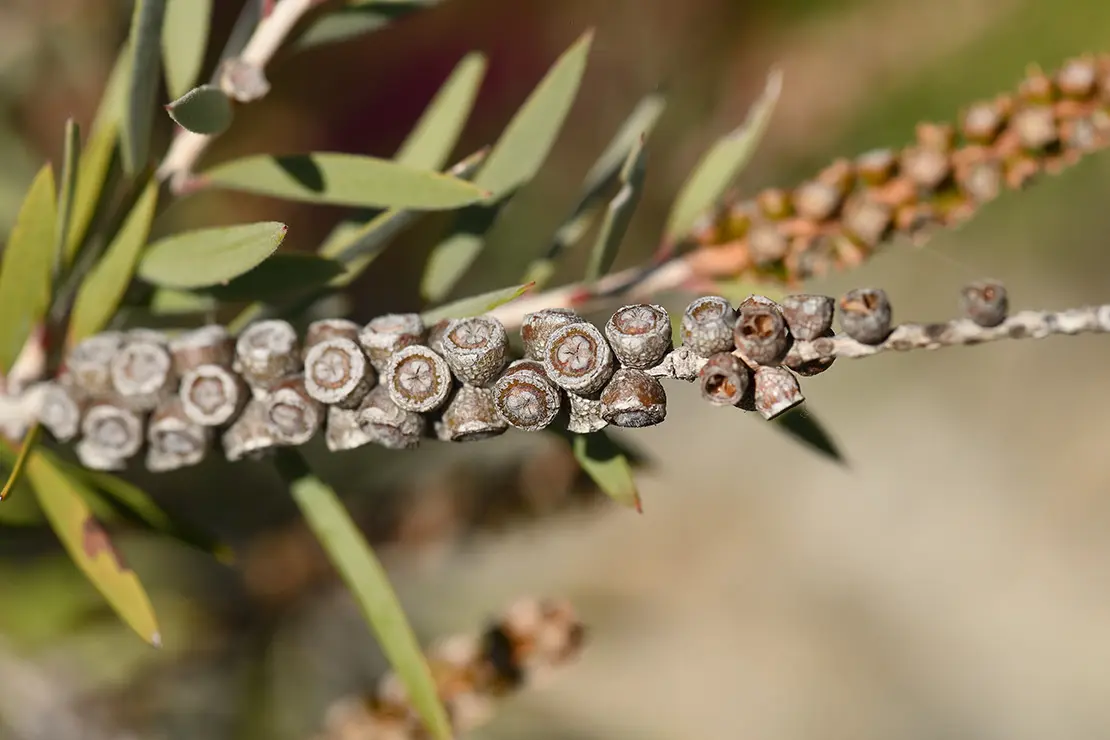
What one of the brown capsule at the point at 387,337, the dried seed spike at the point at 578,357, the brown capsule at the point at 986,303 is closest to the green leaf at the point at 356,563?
the brown capsule at the point at 387,337

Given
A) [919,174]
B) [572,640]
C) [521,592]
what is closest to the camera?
[919,174]

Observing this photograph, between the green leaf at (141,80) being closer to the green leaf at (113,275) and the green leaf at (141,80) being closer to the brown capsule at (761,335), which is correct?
the green leaf at (113,275)

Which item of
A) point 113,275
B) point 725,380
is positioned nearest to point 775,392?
point 725,380

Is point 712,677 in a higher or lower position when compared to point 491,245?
lower

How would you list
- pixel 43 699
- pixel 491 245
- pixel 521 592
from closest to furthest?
pixel 43 699 → pixel 491 245 → pixel 521 592

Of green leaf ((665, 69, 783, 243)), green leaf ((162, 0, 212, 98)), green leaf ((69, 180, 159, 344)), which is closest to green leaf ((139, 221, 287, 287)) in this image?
green leaf ((69, 180, 159, 344))

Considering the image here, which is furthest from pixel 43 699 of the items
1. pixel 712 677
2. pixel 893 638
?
pixel 893 638

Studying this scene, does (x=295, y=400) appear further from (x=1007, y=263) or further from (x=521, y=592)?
(x=1007, y=263)

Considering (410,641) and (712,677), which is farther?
(712,677)
